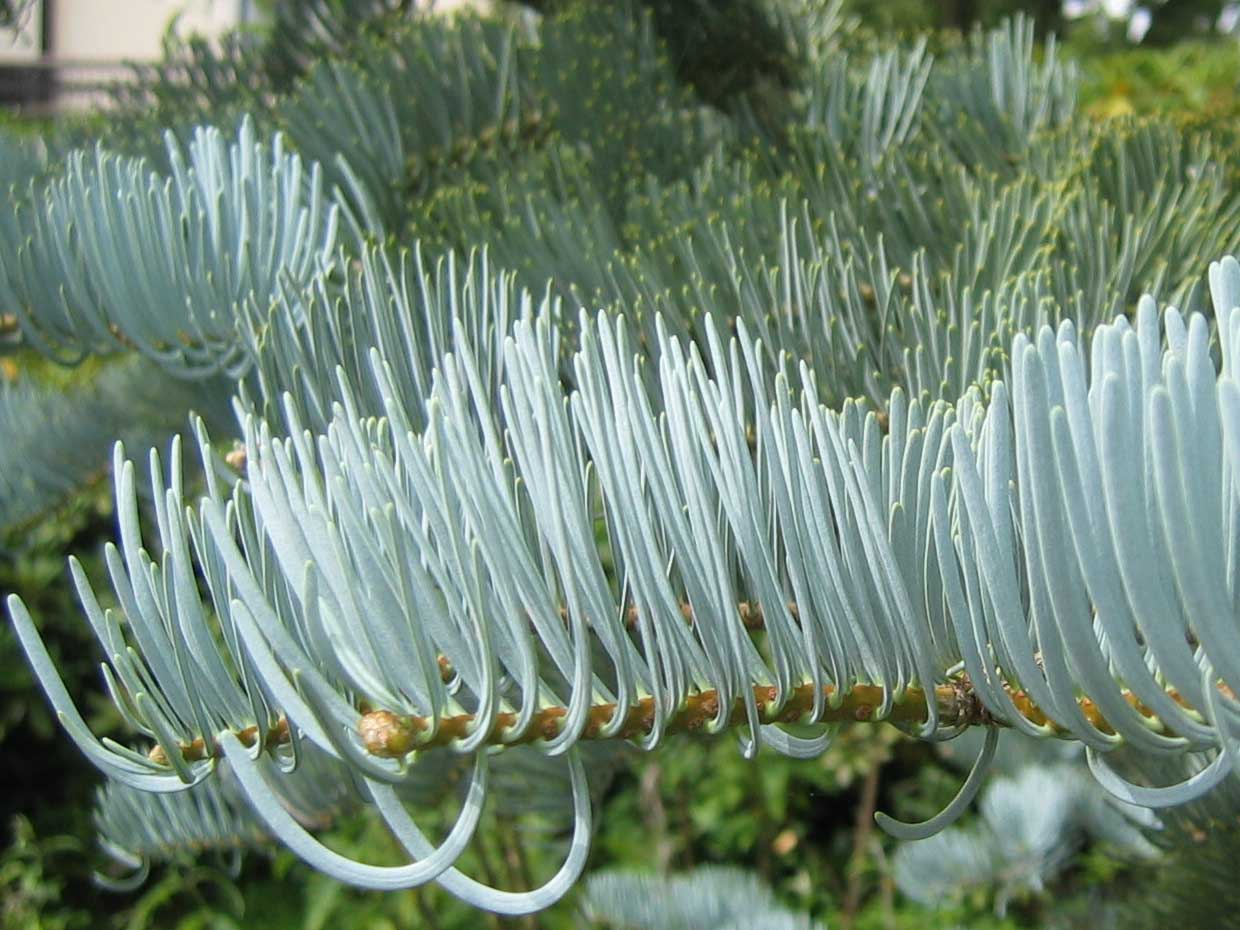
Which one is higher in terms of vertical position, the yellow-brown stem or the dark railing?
the dark railing

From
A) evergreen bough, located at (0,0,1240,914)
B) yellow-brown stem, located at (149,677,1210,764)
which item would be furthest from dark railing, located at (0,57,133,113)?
yellow-brown stem, located at (149,677,1210,764)

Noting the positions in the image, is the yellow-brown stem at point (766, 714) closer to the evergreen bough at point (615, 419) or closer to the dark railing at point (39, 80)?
the evergreen bough at point (615, 419)

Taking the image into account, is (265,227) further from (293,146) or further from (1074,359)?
(1074,359)

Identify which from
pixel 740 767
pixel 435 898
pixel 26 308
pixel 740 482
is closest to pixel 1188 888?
pixel 740 482

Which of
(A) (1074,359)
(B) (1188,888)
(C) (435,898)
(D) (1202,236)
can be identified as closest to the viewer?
(A) (1074,359)

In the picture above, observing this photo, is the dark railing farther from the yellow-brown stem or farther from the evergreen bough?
the yellow-brown stem

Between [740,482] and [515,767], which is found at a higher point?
[740,482]

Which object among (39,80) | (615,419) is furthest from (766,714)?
(39,80)

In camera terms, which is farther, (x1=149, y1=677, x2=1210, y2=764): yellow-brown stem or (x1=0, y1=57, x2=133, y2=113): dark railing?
(x1=0, y1=57, x2=133, y2=113): dark railing

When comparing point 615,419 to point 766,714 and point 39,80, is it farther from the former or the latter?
point 39,80
